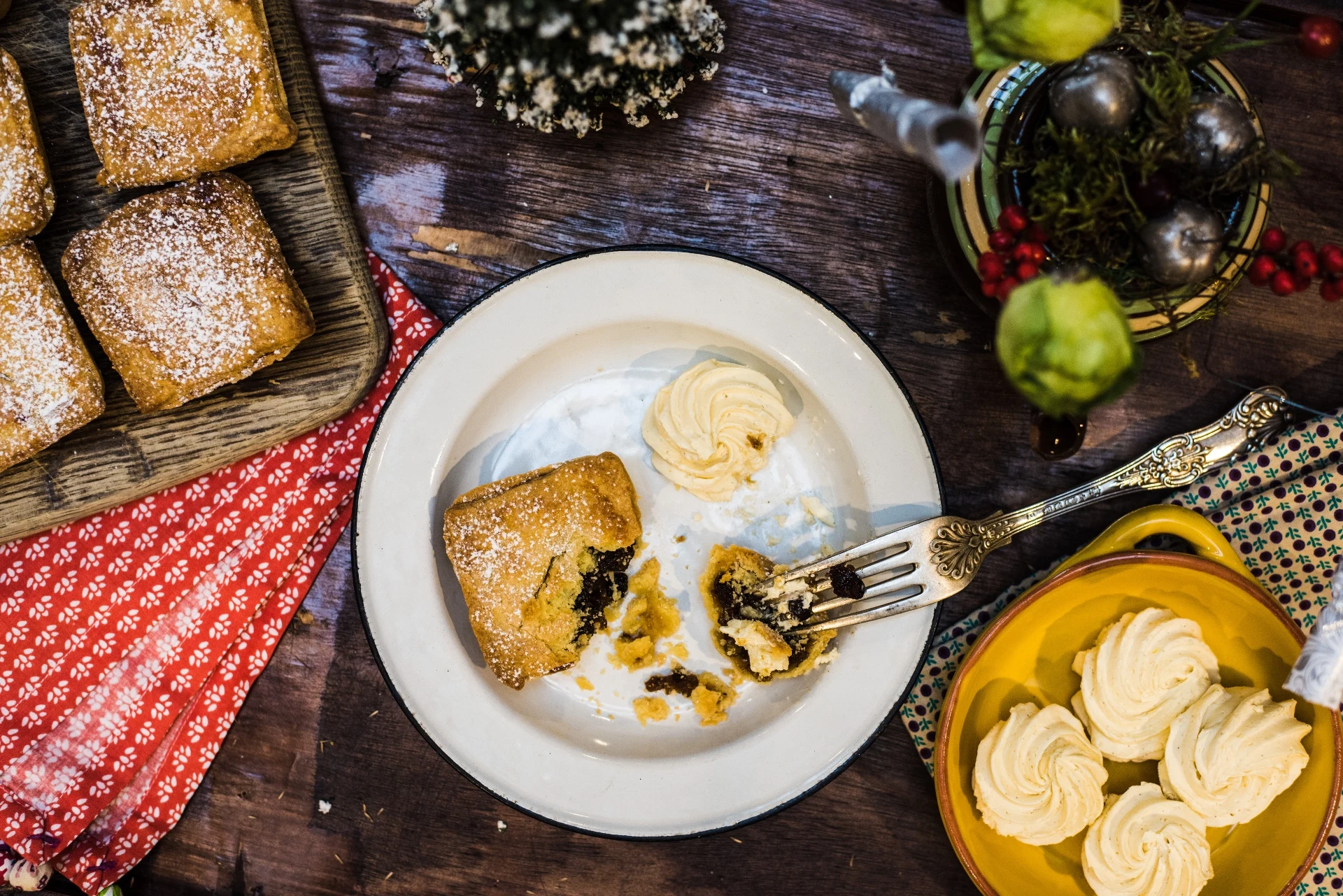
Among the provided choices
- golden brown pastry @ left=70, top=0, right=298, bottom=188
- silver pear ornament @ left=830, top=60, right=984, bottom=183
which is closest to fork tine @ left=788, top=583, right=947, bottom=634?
silver pear ornament @ left=830, top=60, right=984, bottom=183

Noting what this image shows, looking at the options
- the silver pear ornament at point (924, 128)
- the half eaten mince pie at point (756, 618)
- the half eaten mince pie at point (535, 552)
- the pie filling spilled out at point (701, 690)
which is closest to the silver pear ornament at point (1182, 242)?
the silver pear ornament at point (924, 128)

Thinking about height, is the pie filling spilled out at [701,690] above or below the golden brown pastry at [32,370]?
below

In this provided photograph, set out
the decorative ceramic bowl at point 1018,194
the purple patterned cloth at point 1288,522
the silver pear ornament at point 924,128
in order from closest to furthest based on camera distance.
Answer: the silver pear ornament at point 924,128 → the decorative ceramic bowl at point 1018,194 → the purple patterned cloth at point 1288,522

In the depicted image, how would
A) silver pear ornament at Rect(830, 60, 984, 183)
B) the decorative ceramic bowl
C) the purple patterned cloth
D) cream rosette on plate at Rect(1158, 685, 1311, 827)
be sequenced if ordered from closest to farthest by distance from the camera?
silver pear ornament at Rect(830, 60, 984, 183), the decorative ceramic bowl, cream rosette on plate at Rect(1158, 685, 1311, 827), the purple patterned cloth

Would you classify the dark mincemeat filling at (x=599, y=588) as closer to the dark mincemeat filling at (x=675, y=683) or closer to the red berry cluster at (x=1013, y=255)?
the dark mincemeat filling at (x=675, y=683)

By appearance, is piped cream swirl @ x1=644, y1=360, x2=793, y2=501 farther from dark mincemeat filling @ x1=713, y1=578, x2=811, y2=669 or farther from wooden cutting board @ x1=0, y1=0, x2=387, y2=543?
wooden cutting board @ x1=0, y1=0, x2=387, y2=543

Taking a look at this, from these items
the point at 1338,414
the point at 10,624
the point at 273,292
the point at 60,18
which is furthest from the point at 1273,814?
the point at 60,18

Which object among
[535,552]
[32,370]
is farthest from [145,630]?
[535,552]

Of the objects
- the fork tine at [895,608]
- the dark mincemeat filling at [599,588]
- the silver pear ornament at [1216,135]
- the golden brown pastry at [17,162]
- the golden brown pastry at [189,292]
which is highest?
the silver pear ornament at [1216,135]
